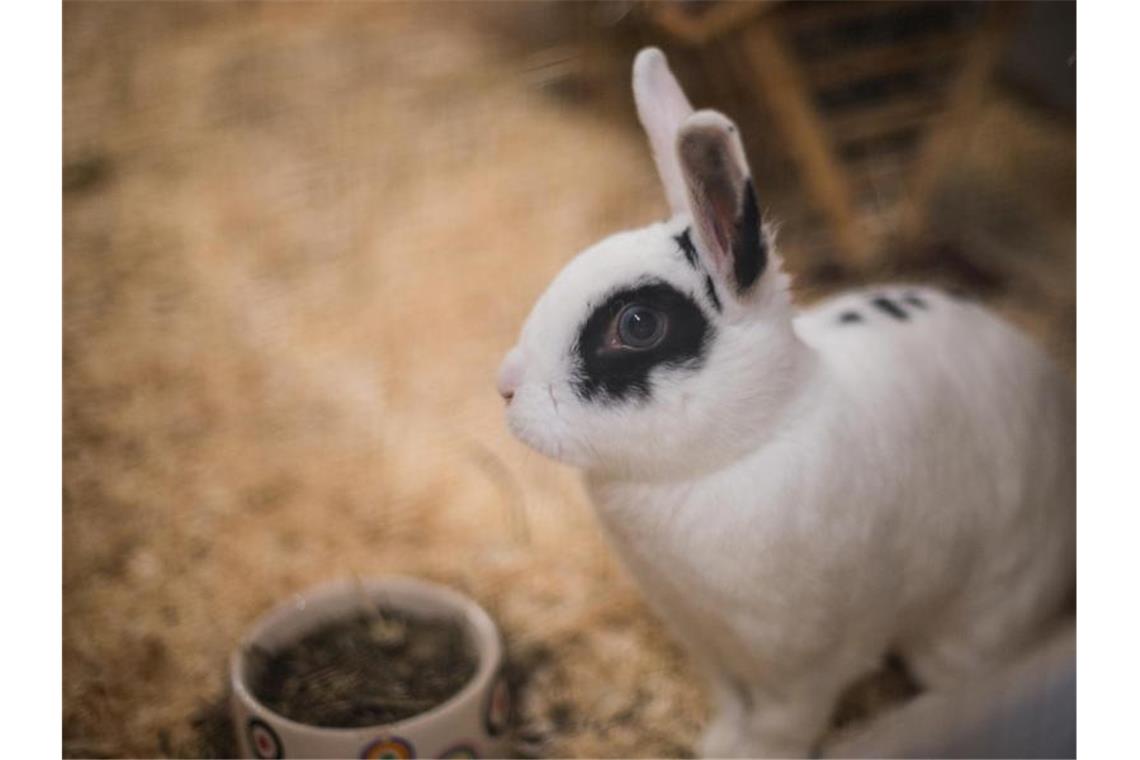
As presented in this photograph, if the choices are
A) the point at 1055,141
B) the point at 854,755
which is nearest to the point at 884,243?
the point at 1055,141

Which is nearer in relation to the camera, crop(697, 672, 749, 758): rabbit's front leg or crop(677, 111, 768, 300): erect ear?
crop(677, 111, 768, 300): erect ear

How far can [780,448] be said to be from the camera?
881mm

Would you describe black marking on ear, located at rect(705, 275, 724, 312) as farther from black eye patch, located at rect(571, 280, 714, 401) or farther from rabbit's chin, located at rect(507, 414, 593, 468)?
rabbit's chin, located at rect(507, 414, 593, 468)

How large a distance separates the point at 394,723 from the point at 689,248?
0.44 meters

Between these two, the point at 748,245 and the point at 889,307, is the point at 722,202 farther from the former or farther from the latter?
the point at 889,307

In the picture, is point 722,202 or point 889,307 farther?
point 889,307

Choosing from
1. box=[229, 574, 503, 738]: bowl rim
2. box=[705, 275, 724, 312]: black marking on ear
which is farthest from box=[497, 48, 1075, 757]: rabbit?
box=[229, 574, 503, 738]: bowl rim

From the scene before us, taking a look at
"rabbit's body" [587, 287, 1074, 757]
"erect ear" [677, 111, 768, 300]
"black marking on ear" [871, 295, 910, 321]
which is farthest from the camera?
"black marking on ear" [871, 295, 910, 321]

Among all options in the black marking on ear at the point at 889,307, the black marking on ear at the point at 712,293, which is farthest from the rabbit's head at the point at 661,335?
the black marking on ear at the point at 889,307

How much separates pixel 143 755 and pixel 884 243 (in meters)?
0.79

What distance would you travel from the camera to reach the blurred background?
3.08 ft

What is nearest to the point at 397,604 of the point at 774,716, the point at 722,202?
the point at 774,716
